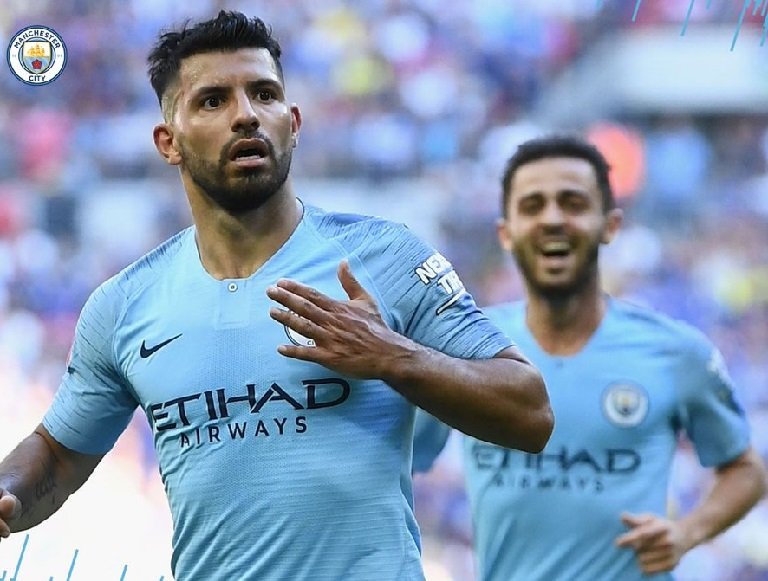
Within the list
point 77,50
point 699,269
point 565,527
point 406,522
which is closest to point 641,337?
point 565,527

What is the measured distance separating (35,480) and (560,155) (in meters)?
2.57

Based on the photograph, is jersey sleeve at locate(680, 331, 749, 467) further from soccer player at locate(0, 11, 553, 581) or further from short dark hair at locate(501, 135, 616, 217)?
soccer player at locate(0, 11, 553, 581)

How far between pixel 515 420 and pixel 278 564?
1.91 feet

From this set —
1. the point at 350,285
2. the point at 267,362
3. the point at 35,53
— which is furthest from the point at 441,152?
the point at 350,285

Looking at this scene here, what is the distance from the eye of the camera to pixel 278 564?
121 inches

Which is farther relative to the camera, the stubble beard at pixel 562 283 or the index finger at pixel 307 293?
the stubble beard at pixel 562 283

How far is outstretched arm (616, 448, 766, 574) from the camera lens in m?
4.64

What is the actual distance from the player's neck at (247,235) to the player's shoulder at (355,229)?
0.23ft

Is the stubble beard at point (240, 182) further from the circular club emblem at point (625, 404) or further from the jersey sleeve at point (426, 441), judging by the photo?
the circular club emblem at point (625, 404)

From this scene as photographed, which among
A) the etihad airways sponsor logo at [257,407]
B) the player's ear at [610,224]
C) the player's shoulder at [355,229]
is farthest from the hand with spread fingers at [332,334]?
the player's ear at [610,224]

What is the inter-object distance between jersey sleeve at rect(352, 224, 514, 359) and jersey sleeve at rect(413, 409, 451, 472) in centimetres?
176

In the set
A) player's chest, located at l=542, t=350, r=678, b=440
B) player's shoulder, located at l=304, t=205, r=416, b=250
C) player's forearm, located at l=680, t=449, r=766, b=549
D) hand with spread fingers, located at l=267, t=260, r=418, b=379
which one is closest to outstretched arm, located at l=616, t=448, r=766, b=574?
player's forearm, located at l=680, t=449, r=766, b=549

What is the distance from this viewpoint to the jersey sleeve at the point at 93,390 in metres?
3.46

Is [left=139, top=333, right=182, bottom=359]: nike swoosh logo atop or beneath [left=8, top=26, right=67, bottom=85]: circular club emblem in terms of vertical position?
beneath
